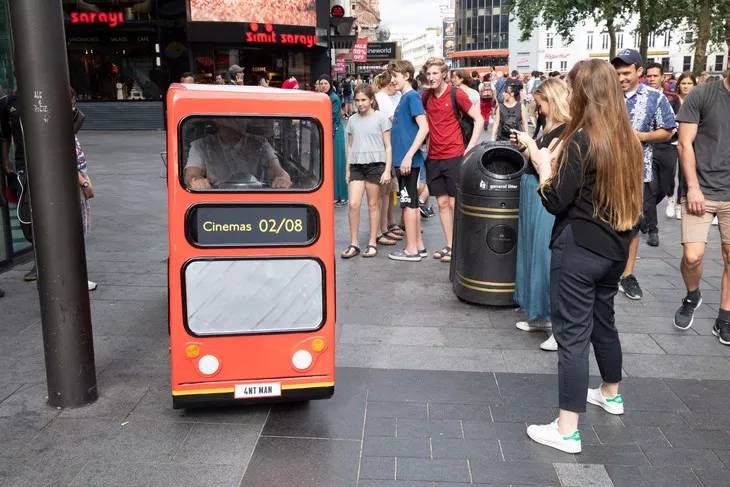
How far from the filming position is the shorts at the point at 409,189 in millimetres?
7148

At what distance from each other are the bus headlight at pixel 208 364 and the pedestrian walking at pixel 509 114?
24.4ft

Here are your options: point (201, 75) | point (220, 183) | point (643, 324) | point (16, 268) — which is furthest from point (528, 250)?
point (201, 75)

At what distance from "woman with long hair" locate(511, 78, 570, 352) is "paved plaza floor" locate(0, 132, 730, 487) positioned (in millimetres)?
171

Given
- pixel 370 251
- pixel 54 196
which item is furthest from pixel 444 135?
pixel 54 196

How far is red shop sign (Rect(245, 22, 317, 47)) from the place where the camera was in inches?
994

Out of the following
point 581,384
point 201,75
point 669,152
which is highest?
point 201,75

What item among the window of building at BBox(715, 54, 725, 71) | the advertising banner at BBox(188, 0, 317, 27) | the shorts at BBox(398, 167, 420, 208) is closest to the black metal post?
the shorts at BBox(398, 167, 420, 208)

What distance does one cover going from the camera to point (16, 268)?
701 centimetres

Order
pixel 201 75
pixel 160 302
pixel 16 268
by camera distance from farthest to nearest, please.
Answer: pixel 201 75, pixel 16 268, pixel 160 302

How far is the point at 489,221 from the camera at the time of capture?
221 inches

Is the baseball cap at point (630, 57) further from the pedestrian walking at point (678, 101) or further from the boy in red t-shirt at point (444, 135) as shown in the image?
the pedestrian walking at point (678, 101)

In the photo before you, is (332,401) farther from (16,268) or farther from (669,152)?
(669,152)

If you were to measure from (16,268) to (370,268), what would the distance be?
344cm

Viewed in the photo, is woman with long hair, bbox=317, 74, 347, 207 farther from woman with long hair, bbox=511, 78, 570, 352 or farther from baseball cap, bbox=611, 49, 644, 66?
baseball cap, bbox=611, 49, 644, 66
